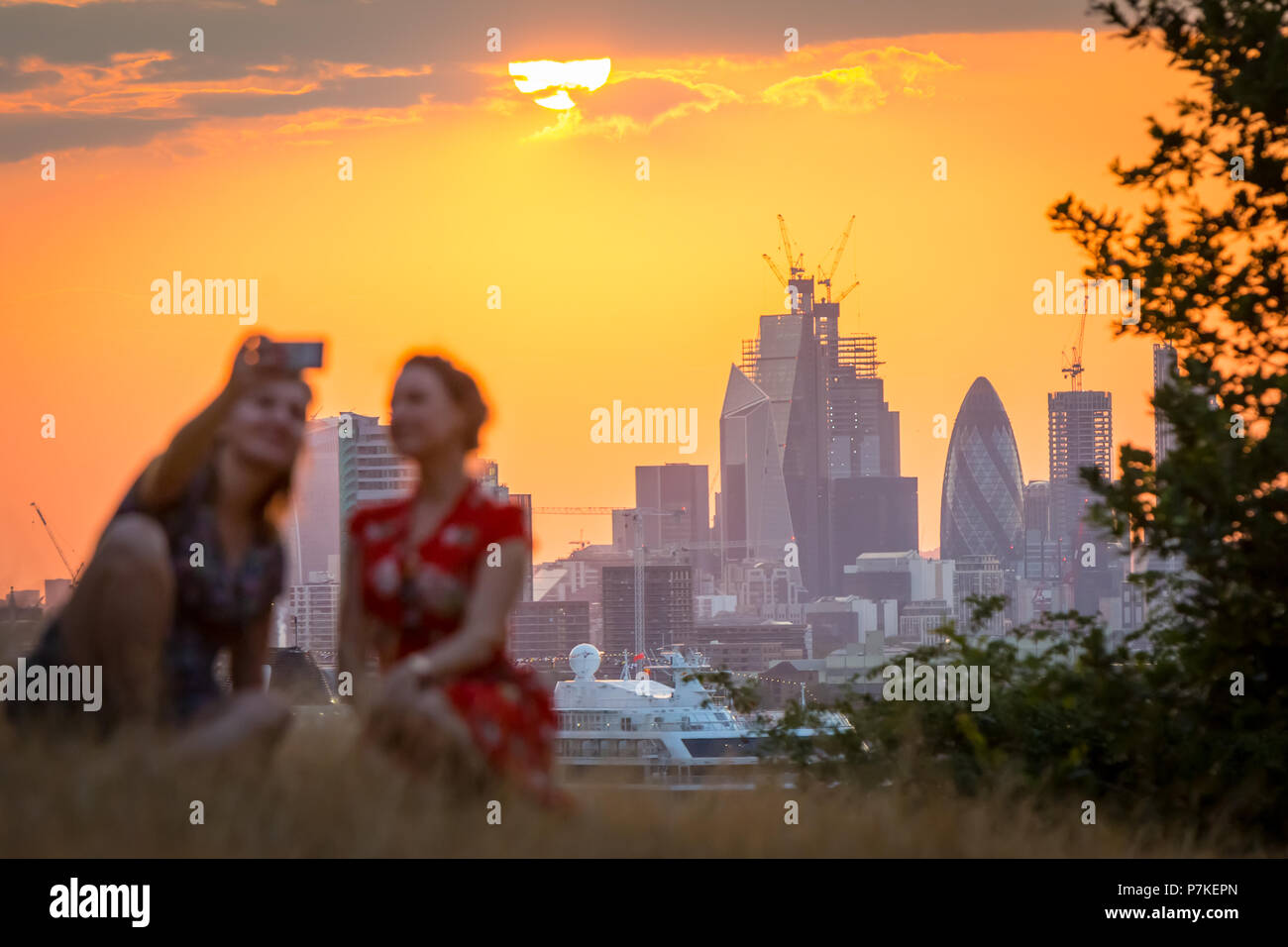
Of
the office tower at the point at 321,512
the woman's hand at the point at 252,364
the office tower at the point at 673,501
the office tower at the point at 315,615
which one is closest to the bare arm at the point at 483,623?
the woman's hand at the point at 252,364

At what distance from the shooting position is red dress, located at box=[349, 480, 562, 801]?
478 cm

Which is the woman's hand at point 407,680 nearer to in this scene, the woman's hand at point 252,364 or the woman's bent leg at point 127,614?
the woman's bent leg at point 127,614

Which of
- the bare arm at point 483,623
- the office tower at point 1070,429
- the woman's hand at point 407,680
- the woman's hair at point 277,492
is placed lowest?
the woman's hand at point 407,680

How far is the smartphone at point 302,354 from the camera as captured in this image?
4652 millimetres

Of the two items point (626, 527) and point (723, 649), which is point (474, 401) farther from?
point (626, 527)

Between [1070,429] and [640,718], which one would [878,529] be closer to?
[1070,429]

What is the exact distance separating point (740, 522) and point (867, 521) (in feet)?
64.2

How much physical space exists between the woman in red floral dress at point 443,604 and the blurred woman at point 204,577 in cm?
33

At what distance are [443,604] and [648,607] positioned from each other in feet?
297

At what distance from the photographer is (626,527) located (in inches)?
4218

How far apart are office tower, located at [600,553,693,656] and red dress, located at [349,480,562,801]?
268 feet

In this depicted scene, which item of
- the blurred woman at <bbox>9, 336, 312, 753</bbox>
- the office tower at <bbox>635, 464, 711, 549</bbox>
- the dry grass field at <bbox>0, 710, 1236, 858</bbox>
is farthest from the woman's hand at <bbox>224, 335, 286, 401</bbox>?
the office tower at <bbox>635, 464, 711, 549</bbox>

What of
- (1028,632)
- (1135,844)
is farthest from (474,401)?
(1028,632)

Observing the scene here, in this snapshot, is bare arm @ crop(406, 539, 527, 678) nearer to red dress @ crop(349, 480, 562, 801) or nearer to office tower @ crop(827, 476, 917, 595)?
red dress @ crop(349, 480, 562, 801)
